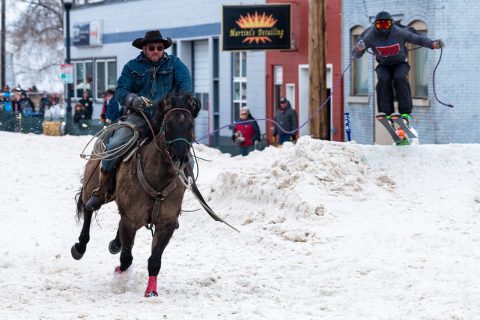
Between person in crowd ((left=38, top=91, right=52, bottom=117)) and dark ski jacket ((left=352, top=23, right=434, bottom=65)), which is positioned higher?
dark ski jacket ((left=352, top=23, right=434, bottom=65))

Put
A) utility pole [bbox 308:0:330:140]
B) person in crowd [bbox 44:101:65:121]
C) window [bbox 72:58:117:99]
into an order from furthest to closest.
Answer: window [bbox 72:58:117:99]
person in crowd [bbox 44:101:65:121]
utility pole [bbox 308:0:330:140]

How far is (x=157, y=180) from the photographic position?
10586 millimetres

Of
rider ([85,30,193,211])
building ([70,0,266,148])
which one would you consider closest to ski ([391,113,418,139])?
rider ([85,30,193,211])

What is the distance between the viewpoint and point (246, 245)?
14.1m

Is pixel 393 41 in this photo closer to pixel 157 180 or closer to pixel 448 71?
pixel 157 180

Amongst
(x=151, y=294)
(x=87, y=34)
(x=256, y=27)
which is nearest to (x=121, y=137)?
(x=151, y=294)

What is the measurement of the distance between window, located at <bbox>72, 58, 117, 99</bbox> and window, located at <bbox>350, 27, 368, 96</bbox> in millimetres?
16231

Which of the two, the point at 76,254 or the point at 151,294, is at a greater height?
the point at 76,254

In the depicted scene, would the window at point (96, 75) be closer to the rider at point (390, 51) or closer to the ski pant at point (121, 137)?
the rider at point (390, 51)

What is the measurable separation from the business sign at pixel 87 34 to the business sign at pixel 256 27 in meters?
15.1

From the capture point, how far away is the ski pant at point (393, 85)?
1558 centimetres

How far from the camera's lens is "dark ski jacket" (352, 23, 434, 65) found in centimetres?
1522

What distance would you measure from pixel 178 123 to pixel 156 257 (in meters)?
1.40

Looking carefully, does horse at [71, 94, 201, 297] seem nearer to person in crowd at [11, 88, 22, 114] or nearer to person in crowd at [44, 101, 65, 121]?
person in crowd at [44, 101, 65, 121]
